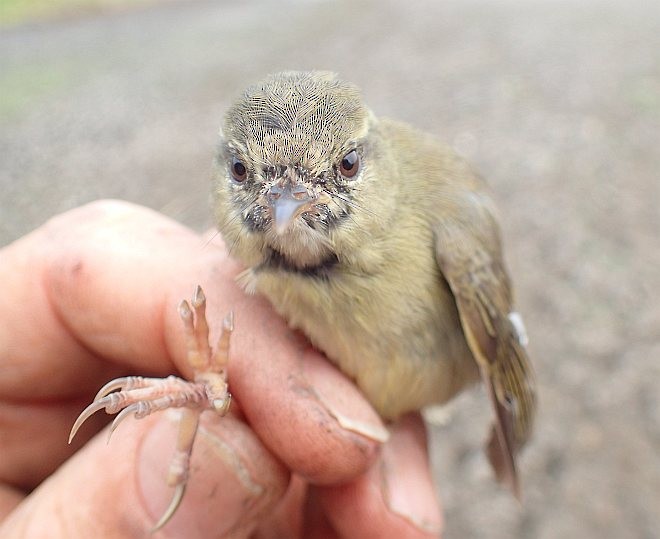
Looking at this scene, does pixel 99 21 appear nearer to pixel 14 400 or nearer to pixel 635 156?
pixel 635 156

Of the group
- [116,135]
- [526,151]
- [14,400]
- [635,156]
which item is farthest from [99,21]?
[14,400]

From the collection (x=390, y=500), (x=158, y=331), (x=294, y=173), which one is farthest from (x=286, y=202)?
(x=390, y=500)

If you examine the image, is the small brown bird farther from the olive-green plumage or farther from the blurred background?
the blurred background

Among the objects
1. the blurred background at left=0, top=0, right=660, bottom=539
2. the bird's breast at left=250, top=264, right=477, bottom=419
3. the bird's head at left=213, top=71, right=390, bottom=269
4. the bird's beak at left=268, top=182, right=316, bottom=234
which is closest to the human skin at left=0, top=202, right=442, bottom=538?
the bird's breast at left=250, top=264, right=477, bottom=419

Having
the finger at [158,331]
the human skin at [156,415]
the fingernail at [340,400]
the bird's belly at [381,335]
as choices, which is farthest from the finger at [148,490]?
the bird's belly at [381,335]

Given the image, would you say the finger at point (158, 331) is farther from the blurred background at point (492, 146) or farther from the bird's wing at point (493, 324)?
the blurred background at point (492, 146)
